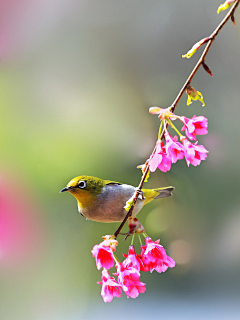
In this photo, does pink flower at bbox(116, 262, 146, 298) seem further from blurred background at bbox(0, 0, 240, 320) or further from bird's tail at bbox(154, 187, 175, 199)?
blurred background at bbox(0, 0, 240, 320)

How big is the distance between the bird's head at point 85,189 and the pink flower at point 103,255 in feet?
0.50

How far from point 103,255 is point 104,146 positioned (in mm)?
600

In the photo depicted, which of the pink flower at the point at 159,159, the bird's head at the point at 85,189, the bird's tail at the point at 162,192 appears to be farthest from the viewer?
the bird's tail at the point at 162,192

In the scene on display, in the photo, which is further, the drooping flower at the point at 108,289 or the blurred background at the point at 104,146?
the blurred background at the point at 104,146

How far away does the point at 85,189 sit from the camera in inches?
20.6

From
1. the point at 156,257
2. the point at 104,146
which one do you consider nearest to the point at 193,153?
the point at 156,257

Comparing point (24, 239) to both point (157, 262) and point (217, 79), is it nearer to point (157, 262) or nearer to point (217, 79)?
point (157, 262)

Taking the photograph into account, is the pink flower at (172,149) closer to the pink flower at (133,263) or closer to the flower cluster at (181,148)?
the flower cluster at (181,148)

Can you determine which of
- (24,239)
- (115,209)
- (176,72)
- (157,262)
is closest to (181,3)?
(176,72)

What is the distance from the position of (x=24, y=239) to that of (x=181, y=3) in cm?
99

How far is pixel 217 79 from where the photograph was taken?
907 millimetres

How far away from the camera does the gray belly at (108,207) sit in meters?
0.54

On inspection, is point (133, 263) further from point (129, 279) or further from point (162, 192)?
point (162, 192)

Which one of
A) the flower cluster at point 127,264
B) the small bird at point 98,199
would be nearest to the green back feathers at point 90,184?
the small bird at point 98,199
